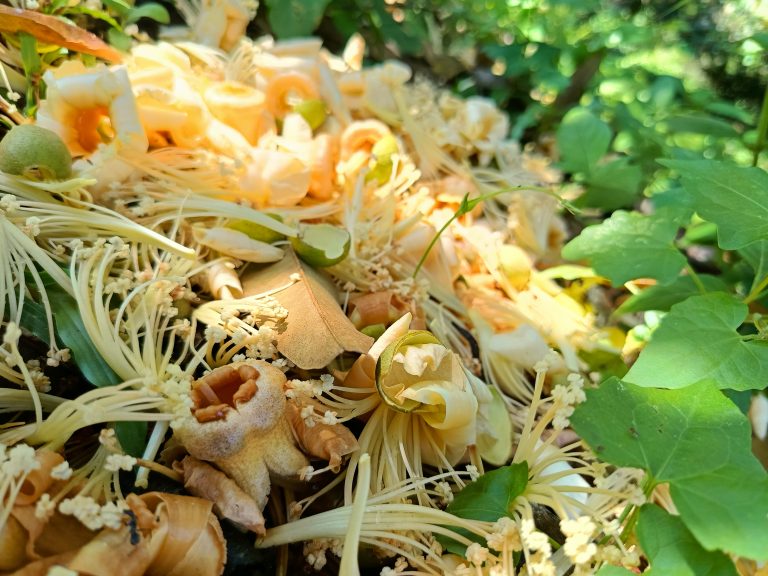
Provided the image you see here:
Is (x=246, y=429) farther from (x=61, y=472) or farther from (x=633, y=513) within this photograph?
(x=633, y=513)

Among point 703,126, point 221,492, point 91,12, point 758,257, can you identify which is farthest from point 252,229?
point 703,126

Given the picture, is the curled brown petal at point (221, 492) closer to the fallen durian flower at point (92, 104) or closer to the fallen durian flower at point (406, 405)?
the fallen durian flower at point (406, 405)

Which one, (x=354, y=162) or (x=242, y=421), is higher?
(x=354, y=162)

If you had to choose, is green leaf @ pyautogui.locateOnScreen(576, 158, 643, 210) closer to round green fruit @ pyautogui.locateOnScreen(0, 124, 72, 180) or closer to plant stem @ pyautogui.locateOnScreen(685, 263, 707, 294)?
plant stem @ pyautogui.locateOnScreen(685, 263, 707, 294)

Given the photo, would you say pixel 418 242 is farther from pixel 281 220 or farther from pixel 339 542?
pixel 339 542

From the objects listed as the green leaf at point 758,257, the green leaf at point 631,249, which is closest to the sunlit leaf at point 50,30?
the green leaf at point 631,249

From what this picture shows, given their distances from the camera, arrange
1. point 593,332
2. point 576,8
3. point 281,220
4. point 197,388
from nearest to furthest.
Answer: point 197,388 → point 281,220 → point 593,332 → point 576,8

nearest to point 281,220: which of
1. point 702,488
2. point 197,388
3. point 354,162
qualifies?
point 354,162
